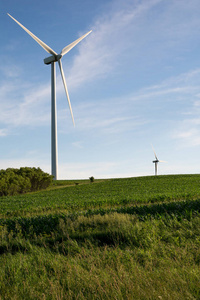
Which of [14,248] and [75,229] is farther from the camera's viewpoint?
[75,229]

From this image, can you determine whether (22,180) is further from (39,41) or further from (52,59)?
(39,41)

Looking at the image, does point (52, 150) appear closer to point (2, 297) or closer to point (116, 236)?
point (116, 236)

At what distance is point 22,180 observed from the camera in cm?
5175

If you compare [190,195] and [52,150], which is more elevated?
[52,150]

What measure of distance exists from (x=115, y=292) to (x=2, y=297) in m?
2.36

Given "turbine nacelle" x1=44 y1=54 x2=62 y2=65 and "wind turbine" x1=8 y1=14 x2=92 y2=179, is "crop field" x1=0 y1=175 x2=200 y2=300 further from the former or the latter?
"turbine nacelle" x1=44 y1=54 x2=62 y2=65

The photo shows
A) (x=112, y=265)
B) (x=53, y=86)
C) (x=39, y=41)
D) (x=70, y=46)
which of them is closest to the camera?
(x=112, y=265)

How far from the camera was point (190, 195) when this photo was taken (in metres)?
27.8

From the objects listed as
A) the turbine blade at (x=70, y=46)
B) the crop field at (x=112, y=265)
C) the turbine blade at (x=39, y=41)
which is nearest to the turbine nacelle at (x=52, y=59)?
the turbine blade at (x=39, y=41)

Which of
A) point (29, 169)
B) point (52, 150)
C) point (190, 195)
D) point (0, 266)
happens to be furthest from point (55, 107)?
point (0, 266)

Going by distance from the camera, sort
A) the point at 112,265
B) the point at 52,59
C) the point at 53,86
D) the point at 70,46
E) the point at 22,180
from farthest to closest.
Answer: the point at 52,59
the point at 53,86
the point at 70,46
the point at 22,180
the point at 112,265

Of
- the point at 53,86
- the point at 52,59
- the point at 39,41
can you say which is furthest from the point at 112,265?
the point at 52,59

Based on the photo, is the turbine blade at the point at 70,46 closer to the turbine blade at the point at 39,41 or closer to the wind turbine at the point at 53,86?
the wind turbine at the point at 53,86

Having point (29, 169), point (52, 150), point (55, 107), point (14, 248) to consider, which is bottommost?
point (14, 248)
